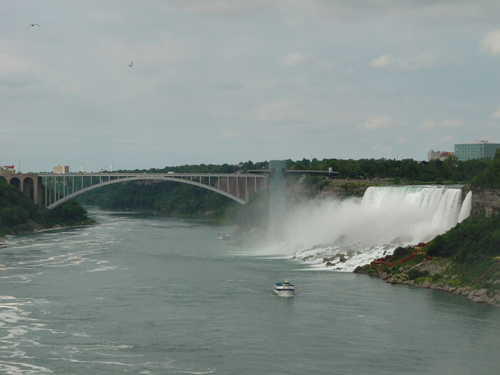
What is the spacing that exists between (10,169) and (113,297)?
67.7m

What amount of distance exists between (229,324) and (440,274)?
12501 millimetres

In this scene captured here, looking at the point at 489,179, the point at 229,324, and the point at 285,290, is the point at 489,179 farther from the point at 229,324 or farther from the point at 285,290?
the point at 229,324

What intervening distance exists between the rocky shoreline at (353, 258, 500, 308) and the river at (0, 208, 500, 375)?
0.71m

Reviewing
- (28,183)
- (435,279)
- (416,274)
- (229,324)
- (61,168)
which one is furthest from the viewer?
(61,168)

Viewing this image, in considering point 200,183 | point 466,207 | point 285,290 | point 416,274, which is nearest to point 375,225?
point 466,207

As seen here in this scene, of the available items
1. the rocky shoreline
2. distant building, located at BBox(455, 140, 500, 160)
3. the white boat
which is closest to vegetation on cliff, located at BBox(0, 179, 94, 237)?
the white boat

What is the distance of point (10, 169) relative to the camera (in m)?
89.4

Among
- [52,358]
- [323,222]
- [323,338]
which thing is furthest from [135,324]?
[323,222]

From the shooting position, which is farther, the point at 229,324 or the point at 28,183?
the point at 28,183

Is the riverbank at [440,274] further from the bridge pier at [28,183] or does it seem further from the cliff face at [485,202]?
the bridge pier at [28,183]

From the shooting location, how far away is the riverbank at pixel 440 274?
27.4 m

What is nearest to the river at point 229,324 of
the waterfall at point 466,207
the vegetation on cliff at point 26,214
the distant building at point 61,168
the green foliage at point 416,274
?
the green foliage at point 416,274

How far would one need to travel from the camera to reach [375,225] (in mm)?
43812

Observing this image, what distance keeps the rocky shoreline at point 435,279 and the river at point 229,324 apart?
2.32ft
